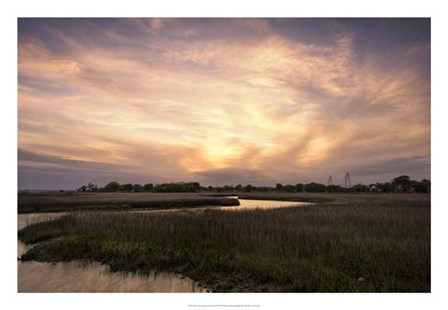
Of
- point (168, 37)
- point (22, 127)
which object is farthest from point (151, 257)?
point (168, 37)

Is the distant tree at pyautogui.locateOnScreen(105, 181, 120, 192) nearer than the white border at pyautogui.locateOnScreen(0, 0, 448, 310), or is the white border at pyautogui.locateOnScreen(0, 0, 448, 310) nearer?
the white border at pyautogui.locateOnScreen(0, 0, 448, 310)

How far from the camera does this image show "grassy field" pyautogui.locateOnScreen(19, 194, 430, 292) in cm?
514

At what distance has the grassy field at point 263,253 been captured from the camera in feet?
16.9

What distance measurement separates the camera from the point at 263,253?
663 cm

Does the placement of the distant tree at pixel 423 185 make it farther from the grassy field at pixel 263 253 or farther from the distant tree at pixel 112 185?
the distant tree at pixel 112 185

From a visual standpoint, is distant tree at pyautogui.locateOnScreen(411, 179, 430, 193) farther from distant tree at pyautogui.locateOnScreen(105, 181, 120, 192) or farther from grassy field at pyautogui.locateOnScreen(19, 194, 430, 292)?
distant tree at pyautogui.locateOnScreen(105, 181, 120, 192)

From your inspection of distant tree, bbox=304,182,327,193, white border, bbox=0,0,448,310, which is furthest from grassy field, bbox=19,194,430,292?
distant tree, bbox=304,182,327,193

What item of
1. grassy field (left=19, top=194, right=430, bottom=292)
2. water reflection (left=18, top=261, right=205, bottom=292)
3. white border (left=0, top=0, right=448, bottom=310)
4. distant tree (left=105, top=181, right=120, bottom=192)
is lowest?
water reflection (left=18, top=261, right=205, bottom=292)

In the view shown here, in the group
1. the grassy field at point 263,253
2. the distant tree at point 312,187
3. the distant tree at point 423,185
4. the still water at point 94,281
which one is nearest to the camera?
the grassy field at point 263,253
